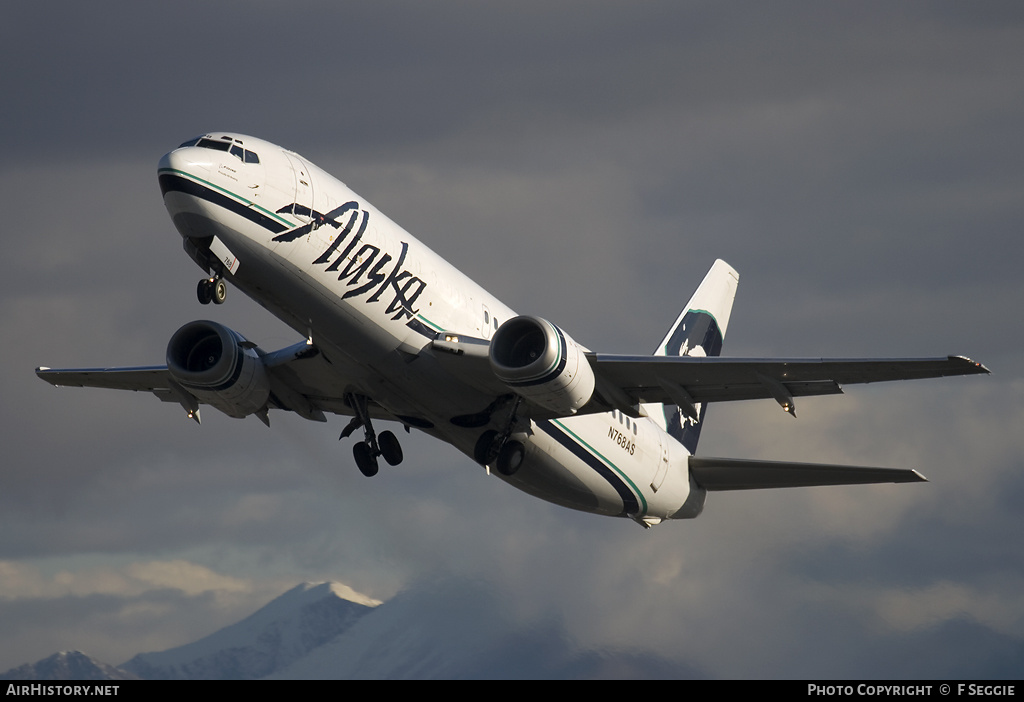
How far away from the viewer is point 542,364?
3008 cm

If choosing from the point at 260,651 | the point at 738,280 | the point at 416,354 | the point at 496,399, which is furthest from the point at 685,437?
the point at 260,651

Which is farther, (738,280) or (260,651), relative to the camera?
(260,651)

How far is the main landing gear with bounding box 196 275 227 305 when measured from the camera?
28469 mm

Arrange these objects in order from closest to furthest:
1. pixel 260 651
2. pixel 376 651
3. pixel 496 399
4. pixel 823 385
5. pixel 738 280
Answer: pixel 823 385
pixel 496 399
pixel 738 280
pixel 376 651
pixel 260 651

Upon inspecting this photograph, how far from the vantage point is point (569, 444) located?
35.5m

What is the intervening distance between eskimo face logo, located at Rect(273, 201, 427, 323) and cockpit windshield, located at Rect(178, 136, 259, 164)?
1402mm

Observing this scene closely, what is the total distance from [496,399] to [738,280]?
19.1 m

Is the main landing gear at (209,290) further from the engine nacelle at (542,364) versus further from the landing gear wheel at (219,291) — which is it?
the engine nacelle at (542,364)

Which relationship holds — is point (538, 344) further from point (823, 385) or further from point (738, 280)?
point (738, 280)

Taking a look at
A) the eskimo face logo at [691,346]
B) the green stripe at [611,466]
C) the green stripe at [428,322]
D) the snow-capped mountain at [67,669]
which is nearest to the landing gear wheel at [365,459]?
the green stripe at [611,466]

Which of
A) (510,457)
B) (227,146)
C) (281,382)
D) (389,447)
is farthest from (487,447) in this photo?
(227,146)

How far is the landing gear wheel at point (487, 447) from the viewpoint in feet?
111

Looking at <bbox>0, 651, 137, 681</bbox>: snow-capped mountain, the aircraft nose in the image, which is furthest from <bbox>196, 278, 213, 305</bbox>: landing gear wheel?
<bbox>0, 651, 137, 681</bbox>: snow-capped mountain
